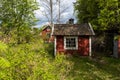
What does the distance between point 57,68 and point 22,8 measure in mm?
18764

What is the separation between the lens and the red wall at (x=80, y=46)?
2722 cm

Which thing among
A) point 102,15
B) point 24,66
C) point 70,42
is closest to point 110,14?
point 102,15

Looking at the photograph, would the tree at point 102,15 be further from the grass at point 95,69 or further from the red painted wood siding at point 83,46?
the grass at point 95,69

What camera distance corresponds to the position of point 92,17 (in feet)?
110

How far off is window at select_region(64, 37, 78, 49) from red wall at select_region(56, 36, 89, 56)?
334 millimetres

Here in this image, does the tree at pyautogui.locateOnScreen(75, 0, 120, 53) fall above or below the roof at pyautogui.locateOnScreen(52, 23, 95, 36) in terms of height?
above

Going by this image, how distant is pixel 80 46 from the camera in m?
27.4

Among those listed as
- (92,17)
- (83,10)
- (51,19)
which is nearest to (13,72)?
(92,17)

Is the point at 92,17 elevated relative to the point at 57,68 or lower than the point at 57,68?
elevated

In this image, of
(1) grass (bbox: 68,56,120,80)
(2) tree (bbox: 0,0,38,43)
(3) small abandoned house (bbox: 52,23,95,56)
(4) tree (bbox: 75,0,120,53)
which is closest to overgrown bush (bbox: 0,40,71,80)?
(1) grass (bbox: 68,56,120,80)

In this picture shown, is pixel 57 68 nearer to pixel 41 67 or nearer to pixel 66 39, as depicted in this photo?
pixel 41 67

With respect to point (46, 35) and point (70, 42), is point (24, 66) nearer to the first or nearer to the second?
point (46, 35)

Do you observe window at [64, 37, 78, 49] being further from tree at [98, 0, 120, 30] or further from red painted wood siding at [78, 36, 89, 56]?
tree at [98, 0, 120, 30]

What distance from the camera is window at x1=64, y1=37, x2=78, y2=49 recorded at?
2738 centimetres
